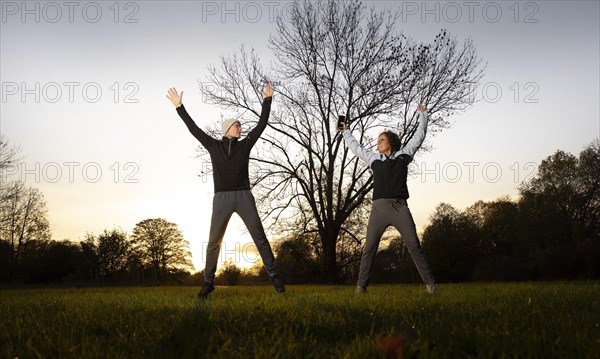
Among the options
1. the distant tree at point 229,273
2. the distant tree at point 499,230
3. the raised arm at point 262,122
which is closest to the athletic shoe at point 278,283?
the raised arm at point 262,122

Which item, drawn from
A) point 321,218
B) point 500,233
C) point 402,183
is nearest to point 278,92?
point 321,218

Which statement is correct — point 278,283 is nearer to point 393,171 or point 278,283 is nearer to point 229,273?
point 393,171

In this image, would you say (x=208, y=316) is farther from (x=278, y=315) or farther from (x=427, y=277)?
(x=427, y=277)

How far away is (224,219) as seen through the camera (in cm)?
764

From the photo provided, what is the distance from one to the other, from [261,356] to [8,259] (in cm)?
4360

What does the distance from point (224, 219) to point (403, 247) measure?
114 ft

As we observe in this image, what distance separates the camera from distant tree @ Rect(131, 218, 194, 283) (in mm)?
52219

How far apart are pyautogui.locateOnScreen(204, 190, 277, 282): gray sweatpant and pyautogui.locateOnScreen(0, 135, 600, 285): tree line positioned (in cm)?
1596

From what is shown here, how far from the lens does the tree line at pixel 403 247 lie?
1017 inches

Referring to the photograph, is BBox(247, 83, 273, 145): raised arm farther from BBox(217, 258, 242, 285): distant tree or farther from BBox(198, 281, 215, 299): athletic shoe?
BBox(217, 258, 242, 285): distant tree

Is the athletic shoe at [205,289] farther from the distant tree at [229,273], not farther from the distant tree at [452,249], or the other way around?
the distant tree at [452,249]

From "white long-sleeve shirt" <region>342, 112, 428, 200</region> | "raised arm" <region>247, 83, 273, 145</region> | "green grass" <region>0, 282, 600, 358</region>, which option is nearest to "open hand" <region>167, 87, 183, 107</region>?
"raised arm" <region>247, 83, 273, 145</region>

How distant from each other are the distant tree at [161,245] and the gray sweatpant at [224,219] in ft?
153

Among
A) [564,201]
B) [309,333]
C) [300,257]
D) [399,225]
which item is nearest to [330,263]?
[300,257]
